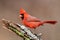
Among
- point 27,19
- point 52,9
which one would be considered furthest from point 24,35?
point 52,9

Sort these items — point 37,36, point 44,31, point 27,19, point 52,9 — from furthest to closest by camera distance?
point 52,9
point 44,31
point 27,19
point 37,36

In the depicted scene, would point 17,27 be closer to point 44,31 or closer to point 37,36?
point 37,36

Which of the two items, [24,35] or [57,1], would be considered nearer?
[24,35]

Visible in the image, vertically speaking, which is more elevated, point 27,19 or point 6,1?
point 6,1

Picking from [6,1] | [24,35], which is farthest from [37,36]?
[6,1]

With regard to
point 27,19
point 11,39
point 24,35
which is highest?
point 11,39

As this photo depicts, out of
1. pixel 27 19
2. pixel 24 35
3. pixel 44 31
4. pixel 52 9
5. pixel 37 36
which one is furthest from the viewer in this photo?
pixel 52 9
